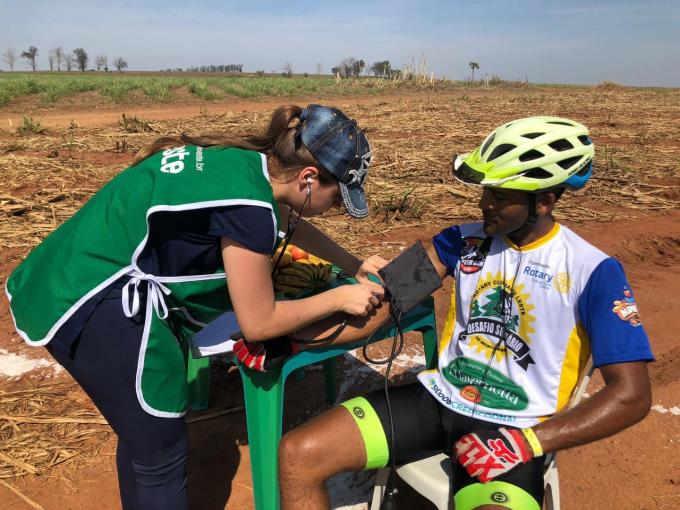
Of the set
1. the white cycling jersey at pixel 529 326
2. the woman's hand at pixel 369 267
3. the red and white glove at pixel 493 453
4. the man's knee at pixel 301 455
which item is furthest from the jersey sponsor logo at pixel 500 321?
the man's knee at pixel 301 455

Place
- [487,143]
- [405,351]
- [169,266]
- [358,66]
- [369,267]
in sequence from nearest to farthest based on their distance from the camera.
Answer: [169,266] → [487,143] → [369,267] → [405,351] → [358,66]

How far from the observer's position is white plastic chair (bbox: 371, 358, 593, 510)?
79.6 inches

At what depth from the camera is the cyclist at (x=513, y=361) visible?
5.93 ft

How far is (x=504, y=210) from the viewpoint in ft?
6.91

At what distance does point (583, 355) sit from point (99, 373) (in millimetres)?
1731

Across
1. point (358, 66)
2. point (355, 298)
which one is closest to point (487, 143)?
point (355, 298)

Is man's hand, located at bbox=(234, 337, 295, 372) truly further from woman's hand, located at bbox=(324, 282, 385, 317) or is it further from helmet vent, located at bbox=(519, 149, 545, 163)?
helmet vent, located at bbox=(519, 149, 545, 163)

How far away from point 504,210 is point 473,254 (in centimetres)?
26

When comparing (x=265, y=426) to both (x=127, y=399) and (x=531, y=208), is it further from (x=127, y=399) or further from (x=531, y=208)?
(x=531, y=208)

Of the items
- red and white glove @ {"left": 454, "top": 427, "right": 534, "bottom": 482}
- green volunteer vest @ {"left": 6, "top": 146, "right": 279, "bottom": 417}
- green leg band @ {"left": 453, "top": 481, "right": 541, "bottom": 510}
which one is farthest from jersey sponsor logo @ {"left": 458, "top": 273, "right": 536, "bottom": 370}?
green volunteer vest @ {"left": 6, "top": 146, "right": 279, "bottom": 417}

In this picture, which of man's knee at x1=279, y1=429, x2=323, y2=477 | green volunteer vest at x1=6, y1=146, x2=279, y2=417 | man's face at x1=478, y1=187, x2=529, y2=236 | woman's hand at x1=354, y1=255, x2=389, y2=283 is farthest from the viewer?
woman's hand at x1=354, y1=255, x2=389, y2=283

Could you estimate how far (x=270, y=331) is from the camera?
6.18 feet

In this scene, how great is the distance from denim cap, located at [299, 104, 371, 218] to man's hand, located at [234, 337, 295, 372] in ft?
2.02

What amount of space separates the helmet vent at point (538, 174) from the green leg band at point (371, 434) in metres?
1.09
